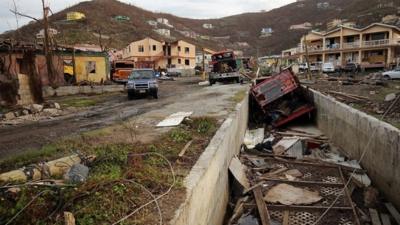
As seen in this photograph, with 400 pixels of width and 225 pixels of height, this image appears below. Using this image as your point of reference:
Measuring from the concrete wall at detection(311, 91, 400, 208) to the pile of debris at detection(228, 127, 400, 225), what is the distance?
327 millimetres

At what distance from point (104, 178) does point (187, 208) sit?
131 centimetres

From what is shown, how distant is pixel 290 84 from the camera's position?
21656 millimetres

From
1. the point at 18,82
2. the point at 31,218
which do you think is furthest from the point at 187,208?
the point at 18,82

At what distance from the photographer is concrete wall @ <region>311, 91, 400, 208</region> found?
9195 millimetres

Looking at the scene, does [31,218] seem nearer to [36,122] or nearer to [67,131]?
[67,131]

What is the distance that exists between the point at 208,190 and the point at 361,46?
240 feet

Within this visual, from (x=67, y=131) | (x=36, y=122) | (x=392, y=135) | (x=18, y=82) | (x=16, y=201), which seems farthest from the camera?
(x=18, y=82)

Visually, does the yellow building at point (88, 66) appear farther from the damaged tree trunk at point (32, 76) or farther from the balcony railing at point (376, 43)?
the balcony railing at point (376, 43)

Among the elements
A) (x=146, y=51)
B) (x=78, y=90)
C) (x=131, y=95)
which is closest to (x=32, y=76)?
(x=131, y=95)

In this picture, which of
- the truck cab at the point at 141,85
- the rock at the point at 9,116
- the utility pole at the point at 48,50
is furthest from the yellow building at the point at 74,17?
the rock at the point at 9,116

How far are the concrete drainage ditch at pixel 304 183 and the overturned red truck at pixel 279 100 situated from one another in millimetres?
7383

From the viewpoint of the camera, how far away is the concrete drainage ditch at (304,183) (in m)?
6.85

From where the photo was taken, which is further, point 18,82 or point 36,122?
point 18,82

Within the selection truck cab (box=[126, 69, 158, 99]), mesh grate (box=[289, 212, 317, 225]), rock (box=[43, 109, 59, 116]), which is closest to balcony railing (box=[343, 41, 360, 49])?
truck cab (box=[126, 69, 158, 99])
